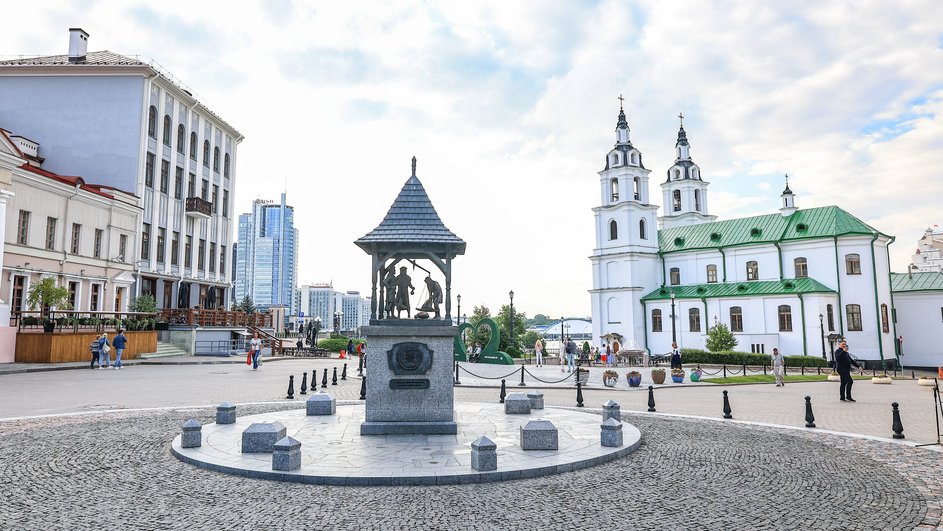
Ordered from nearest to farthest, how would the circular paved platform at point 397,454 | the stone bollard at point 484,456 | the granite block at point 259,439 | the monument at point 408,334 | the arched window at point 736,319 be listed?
1. the circular paved platform at point 397,454
2. the stone bollard at point 484,456
3. the granite block at point 259,439
4. the monument at point 408,334
5. the arched window at point 736,319

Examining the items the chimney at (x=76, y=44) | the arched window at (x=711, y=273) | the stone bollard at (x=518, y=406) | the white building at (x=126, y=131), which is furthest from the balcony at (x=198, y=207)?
the arched window at (x=711, y=273)

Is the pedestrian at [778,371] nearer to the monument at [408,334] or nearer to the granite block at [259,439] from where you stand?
the monument at [408,334]

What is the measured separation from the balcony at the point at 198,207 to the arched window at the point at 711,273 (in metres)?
49.5

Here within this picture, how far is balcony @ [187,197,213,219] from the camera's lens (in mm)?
45153

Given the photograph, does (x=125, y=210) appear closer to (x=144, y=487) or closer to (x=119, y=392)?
(x=119, y=392)

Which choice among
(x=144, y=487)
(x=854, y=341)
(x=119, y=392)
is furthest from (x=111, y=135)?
(x=854, y=341)

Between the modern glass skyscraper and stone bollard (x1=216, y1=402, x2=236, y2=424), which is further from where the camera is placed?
the modern glass skyscraper

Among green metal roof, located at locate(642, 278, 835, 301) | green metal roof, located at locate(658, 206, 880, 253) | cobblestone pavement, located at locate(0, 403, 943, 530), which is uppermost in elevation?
green metal roof, located at locate(658, 206, 880, 253)

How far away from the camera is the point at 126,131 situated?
39938mm

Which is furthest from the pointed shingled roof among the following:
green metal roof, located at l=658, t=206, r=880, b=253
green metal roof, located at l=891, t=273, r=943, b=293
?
green metal roof, located at l=891, t=273, r=943, b=293

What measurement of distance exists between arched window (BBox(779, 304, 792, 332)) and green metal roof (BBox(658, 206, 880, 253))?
6.91 meters

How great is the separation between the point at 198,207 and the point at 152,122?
7.27 metres

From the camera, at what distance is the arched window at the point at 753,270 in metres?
56.3

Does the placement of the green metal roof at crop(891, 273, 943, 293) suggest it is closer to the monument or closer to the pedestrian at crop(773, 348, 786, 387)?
the pedestrian at crop(773, 348, 786, 387)
